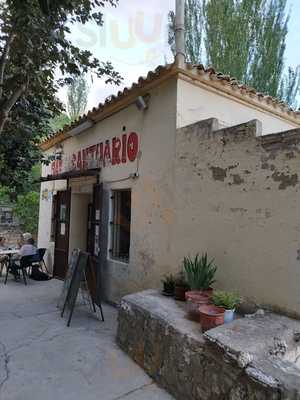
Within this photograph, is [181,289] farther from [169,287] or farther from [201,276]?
[201,276]

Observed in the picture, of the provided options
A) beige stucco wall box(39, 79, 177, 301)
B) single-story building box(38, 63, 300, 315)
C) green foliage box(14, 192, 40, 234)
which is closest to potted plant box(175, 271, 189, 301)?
single-story building box(38, 63, 300, 315)

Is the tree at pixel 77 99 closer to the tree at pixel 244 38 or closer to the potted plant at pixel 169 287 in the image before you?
the tree at pixel 244 38

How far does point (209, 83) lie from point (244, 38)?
659 cm

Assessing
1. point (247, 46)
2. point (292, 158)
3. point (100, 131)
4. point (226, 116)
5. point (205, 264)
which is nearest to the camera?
point (292, 158)

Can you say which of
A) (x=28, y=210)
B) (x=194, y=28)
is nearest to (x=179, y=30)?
(x=194, y=28)

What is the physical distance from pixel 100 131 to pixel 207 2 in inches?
277

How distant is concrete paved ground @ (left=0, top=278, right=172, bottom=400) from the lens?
2861 mm

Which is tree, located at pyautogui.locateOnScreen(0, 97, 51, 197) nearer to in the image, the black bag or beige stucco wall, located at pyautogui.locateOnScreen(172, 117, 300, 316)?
the black bag

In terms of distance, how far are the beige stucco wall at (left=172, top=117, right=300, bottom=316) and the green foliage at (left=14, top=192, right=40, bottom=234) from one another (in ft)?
30.8

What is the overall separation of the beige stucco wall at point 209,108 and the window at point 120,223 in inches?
78.3

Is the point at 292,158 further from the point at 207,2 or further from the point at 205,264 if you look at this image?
the point at 207,2

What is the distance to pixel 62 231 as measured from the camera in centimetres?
765

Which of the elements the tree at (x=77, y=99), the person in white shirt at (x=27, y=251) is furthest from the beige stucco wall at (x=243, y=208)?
the tree at (x=77, y=99)

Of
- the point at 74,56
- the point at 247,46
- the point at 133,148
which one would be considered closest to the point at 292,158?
the point at 133,148
